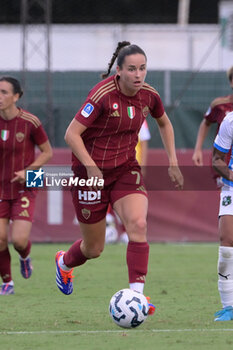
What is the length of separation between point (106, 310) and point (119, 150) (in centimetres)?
142

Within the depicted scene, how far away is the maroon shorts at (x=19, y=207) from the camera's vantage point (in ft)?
29.4

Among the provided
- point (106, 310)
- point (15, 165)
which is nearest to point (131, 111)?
point (106, 310)

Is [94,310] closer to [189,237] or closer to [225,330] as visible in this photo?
[225,330]

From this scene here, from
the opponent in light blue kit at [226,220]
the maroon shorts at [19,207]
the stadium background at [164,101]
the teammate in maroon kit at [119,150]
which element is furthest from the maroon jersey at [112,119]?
the stadium background at [164,101]

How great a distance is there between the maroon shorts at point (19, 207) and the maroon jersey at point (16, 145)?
55 millimetres

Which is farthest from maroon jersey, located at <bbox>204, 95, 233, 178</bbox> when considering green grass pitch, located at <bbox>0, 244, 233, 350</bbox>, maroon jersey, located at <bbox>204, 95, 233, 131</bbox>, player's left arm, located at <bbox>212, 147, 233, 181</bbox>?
player's left arm, located at <bbox>212, 147, 233, 181</bbox>

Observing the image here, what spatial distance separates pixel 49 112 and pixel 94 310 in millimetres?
9130

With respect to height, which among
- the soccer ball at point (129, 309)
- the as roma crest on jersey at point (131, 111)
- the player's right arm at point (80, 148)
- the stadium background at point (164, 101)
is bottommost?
the stadium background at point (164, 101)

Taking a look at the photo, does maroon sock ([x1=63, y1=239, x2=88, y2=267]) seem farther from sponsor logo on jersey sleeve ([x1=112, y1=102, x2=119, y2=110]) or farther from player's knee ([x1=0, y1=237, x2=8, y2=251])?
sponsor logo on jersey sleeve ([x1=112, y1=102, x2=119, y2=110])

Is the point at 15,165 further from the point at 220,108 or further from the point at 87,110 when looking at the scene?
the point at 220,108

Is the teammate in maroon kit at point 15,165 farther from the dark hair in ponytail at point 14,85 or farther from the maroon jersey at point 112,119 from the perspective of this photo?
the maroon jersey at point 112,119

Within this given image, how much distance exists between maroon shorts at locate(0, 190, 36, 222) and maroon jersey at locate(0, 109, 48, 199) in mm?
55

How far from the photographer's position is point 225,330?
6379 millimetres

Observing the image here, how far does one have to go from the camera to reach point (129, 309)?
6348 mm
